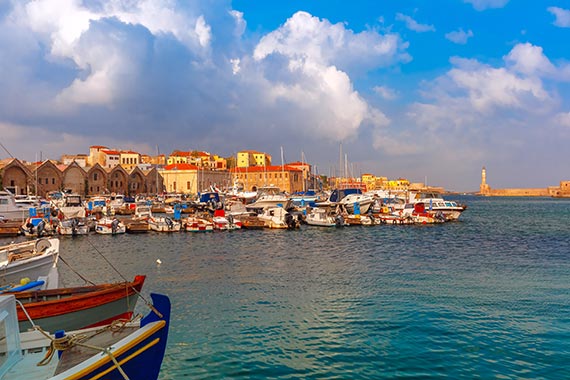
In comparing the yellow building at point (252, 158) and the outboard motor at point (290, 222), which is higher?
the yellow building at point (252, 158)

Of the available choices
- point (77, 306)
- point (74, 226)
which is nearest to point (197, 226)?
point (74, 226)

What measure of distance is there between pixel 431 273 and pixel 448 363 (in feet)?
36.0

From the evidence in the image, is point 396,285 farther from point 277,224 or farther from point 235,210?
point 235,210

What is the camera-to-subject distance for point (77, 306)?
9617 mm

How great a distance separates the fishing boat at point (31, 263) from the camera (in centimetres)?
1297

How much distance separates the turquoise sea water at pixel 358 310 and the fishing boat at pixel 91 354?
3.00 m

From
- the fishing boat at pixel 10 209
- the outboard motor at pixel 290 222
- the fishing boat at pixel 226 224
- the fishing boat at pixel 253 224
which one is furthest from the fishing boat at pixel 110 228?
the outboard motor at pixel 290 222

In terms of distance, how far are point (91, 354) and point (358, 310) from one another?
894cm

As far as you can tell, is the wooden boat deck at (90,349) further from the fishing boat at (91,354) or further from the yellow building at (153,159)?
the yellow building at (153,159)

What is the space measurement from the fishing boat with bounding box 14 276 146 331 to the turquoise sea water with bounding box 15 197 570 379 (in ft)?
5.41

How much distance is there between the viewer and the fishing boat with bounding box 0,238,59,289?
1297 cm

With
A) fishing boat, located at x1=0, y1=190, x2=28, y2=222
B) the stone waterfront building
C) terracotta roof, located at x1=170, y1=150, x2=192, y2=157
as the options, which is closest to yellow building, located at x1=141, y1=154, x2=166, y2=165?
terracotta roof, located at x1=170, y1=150, x2=192, y2=157

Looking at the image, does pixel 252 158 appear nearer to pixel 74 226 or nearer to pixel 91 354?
pixel 74 226

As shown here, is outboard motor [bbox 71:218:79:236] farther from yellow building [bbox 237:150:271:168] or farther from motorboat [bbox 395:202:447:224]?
yellow building [bbox 237:150:271:168]
